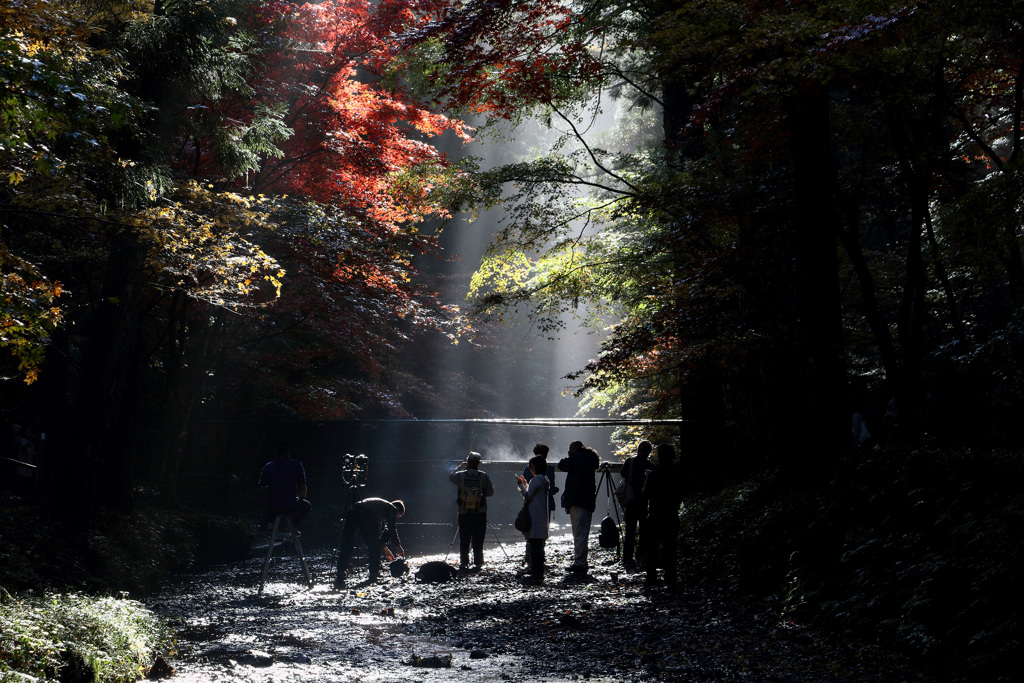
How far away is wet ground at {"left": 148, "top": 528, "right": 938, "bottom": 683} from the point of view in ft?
18.4

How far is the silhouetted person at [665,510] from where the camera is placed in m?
9.54

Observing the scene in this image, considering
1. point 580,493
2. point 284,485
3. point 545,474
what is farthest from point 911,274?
point 284,485

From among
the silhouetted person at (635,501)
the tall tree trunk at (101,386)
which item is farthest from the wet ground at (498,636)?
the tall tree trunk at (101,386)

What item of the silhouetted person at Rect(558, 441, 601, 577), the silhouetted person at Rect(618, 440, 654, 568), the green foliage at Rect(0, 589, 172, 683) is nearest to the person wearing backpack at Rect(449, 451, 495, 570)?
the silhouetted person at Rect(558, 441, 601, 577)

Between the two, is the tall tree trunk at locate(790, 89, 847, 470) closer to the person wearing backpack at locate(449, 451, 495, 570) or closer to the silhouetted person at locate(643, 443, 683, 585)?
the silhouetted person at locate(643, 443, 683, 585)

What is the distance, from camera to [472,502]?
1134 centimetres

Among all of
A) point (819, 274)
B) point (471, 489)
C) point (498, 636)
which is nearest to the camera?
point (498, 636)

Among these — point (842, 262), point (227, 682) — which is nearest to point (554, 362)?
point (842, 262)

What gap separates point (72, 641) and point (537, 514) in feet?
21.7

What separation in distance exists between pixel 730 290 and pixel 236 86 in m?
7.32

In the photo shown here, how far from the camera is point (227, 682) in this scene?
538cm

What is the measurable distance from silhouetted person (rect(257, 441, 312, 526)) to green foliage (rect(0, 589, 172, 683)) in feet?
11.9

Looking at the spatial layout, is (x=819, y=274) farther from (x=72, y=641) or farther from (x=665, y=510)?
(x=72, y=641)

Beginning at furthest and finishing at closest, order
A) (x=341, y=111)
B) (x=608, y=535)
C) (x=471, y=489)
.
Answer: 1. (x=341, y=111)
2. (x=608, y=535)
3. (x=471, y=489)
